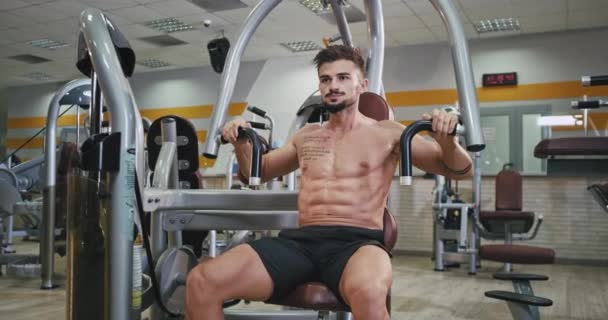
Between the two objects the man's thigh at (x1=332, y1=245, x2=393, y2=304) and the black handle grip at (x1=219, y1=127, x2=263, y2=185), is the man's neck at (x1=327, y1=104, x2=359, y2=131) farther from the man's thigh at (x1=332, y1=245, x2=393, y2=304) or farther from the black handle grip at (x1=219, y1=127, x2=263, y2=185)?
the man's thigh at (x1=332, y1=245, x2=393, y2=304)

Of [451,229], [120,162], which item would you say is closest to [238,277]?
[120,162]

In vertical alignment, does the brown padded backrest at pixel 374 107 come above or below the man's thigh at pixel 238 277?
above

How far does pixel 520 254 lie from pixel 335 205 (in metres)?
1.81

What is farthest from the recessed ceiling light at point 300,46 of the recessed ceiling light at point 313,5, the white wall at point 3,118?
the white wall at point 3,118

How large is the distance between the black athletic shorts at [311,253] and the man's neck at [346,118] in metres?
0.37

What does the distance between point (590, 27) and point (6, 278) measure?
656cm

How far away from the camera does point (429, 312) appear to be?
3416mm

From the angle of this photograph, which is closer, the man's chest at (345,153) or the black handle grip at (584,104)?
the man's chest at (345,153)

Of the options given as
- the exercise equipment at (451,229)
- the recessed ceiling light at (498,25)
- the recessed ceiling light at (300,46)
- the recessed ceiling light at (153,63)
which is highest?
the recessed ceiling light at (300,46)

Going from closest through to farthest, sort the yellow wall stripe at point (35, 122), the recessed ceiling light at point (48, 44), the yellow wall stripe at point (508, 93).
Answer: the yellow wall stripe at point (508, 93)
the recessed ceiling light at point (48, 44)
the yellow wall stripe at point (35, 122)

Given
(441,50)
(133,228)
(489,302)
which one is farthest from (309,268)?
(441,50)

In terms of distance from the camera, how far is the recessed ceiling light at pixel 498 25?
20.3 ft

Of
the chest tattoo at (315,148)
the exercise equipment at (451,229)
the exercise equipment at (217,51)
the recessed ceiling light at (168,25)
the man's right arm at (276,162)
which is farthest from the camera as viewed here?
the recessed ceiling light at (168,25)

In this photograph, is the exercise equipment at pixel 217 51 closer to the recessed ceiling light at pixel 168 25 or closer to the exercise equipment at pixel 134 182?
the exercise equipment at pixel 134 182
